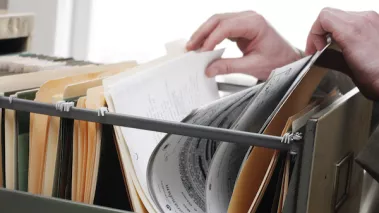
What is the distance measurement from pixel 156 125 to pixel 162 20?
1212mm

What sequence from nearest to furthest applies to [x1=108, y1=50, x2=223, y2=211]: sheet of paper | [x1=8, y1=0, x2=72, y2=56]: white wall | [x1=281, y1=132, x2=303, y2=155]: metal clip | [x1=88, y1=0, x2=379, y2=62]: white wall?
1. [x1=281, y1=132, x2=303, y2=155]: metal clip
2. [x1=108, y1=50, x2=223, y2=211]: sheet of paper
3. [x1=88, y1=0, x2=379, y2=62]: white wall
4. [x1=8, y1=0, x2=72, y2=56]: white wall

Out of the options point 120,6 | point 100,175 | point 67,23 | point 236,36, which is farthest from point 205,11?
point 100,175

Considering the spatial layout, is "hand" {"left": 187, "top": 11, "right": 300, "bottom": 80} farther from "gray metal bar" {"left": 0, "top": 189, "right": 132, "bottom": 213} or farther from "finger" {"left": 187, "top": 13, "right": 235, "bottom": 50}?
"gray metal bar" {"left": 0, "top": 189, "right": 132, "bottom": 213}

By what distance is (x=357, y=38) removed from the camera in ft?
2.27

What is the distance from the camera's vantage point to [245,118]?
1.96 ft

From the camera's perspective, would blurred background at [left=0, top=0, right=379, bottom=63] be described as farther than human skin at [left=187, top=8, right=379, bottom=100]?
Yes

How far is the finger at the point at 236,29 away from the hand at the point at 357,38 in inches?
7.4

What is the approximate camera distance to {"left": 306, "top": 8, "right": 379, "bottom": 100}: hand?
694mm

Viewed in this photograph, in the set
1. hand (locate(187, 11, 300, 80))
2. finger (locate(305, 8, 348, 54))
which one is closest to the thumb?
hand (locate(187, 11, 300, 80))

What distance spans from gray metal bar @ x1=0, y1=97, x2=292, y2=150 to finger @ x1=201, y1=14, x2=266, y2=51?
0.34 m

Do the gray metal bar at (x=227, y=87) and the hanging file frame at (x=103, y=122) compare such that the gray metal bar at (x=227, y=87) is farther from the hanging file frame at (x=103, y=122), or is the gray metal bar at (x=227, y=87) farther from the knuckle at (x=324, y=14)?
the hanging file frame at (x=103, y=122)

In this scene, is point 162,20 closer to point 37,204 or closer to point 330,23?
point 330,23

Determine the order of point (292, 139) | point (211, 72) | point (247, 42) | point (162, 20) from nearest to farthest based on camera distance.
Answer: point (292, 139) < point (211, 72) < point (247, 42) < point (162, 20)

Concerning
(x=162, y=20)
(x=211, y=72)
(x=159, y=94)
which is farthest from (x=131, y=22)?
(x=159, y=94)
